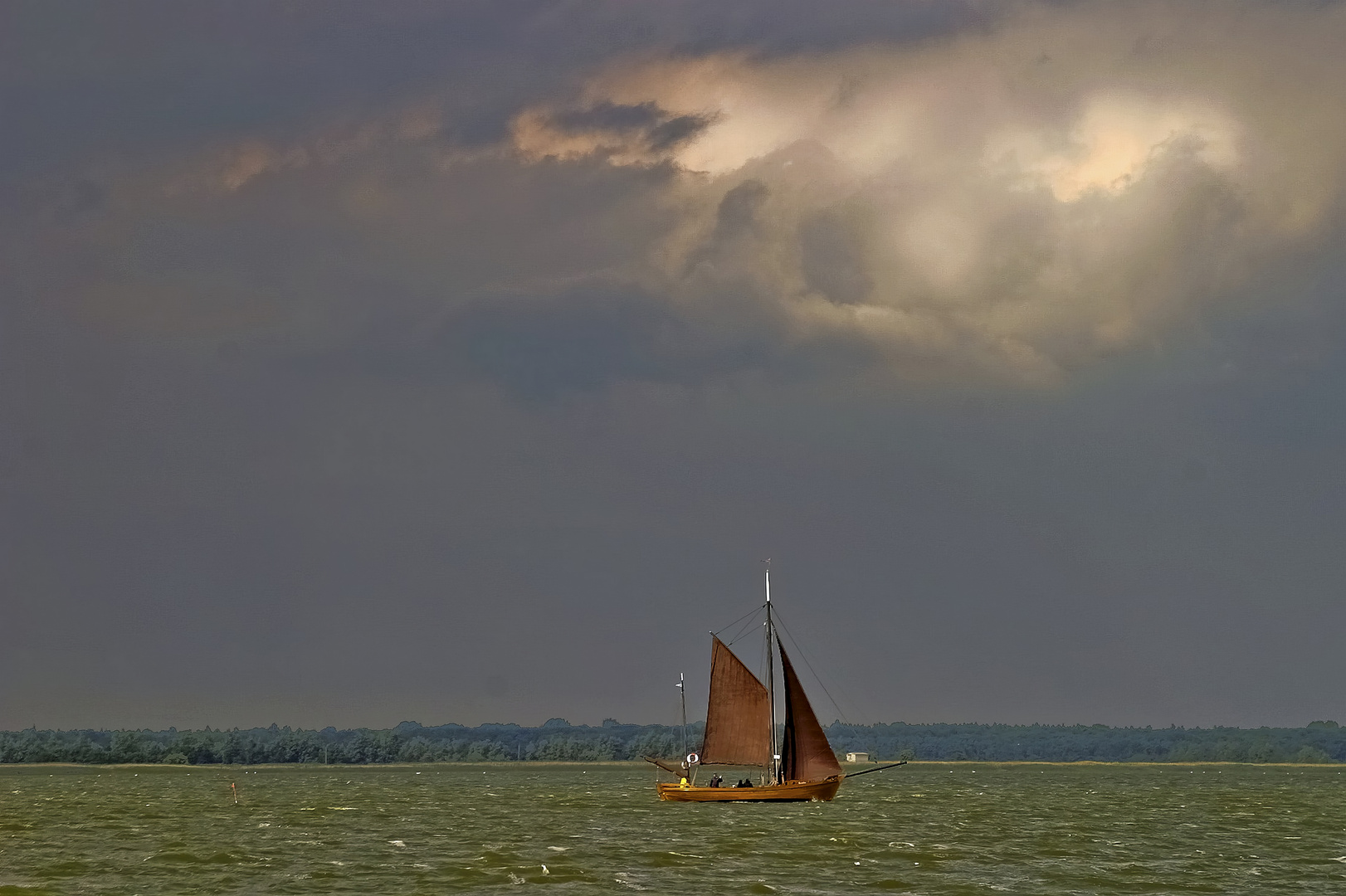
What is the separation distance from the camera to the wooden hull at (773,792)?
360 ft

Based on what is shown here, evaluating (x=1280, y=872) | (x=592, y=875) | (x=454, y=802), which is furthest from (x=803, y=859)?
(x=454, y=802)

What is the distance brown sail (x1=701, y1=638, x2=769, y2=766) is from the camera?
356 ft

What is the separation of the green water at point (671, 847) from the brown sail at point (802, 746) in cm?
330

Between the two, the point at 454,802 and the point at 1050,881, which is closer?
the point at 1050,881

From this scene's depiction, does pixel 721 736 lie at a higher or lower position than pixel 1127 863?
higher

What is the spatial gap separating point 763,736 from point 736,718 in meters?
2.37

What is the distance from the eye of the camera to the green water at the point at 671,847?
61.0 m

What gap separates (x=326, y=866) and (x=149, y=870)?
7.66 meters

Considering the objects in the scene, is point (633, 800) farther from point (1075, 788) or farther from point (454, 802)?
point (1075, 788)

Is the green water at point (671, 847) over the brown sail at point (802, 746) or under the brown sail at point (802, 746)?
under

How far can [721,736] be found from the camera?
109 meters

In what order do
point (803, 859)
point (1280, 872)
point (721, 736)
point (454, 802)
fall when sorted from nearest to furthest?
point (1280, 872) → point (803, 859) → point (721, 736) → point (454, 802)

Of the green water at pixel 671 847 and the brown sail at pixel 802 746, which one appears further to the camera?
the brown sail at pixel 802 746

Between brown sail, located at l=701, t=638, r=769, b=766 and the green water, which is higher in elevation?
brown sail, located at l=701, t=638, r=769, b=766
